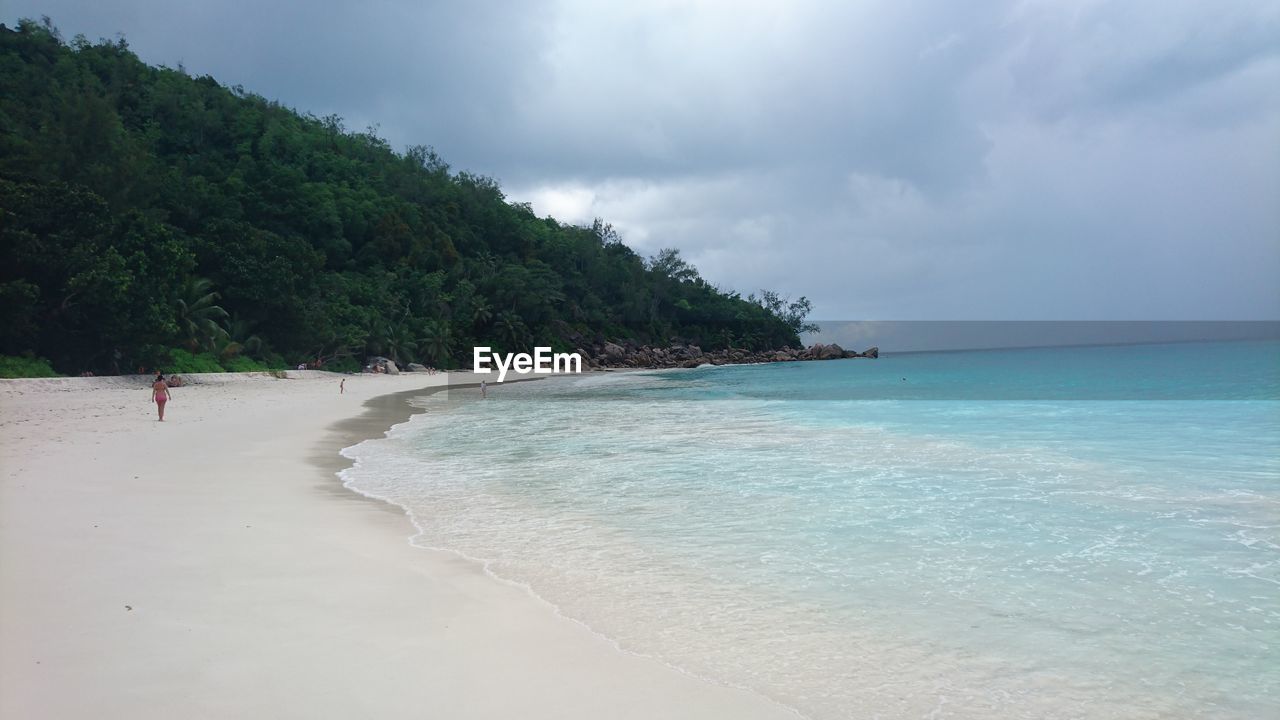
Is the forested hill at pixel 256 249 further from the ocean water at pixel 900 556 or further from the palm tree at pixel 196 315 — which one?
the ocean water at pixel 900 556

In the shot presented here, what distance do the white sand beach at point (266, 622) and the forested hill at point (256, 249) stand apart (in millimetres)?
23194

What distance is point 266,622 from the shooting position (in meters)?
4.34

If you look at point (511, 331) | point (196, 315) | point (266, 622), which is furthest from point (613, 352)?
point (266, 622)

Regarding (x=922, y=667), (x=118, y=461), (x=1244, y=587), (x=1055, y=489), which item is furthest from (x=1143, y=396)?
(x=118, y=461)

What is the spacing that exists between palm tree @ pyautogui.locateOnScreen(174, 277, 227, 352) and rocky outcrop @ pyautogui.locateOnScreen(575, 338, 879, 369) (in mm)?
45550

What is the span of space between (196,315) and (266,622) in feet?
120

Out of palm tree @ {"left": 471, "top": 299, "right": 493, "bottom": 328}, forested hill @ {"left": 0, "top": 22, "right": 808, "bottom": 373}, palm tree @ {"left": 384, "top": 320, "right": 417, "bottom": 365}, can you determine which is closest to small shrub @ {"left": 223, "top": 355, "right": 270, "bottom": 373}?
forested hill @ {"left": 0, "top": 22, "right": 808, "bottom": 373}

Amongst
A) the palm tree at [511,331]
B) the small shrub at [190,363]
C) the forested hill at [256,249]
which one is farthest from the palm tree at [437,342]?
the small shrub at [190,363]

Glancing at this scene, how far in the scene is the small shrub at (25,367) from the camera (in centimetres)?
2452

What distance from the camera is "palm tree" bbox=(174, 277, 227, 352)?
3394 cm

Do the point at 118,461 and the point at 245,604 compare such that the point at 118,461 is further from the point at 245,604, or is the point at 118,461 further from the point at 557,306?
the point at 557,306

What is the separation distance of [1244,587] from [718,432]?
12119 millimetres

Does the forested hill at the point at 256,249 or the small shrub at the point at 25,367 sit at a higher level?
the forested hill at the point at 256,249

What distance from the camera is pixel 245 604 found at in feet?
15.2
